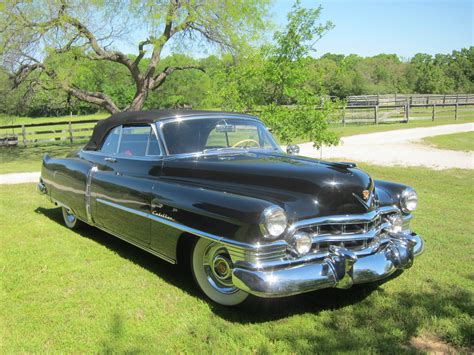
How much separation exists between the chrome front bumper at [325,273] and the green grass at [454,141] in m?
13.2

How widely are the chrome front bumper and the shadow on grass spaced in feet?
1.09

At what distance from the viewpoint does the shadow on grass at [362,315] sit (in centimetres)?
309

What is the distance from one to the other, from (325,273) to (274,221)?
0.54 meters

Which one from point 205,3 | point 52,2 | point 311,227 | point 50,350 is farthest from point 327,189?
point 52,2

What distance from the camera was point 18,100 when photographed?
1886cm

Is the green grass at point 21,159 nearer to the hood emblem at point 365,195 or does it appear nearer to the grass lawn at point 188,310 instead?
the grass lawn at point 188,310

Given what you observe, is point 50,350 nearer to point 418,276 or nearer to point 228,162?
point 228,162

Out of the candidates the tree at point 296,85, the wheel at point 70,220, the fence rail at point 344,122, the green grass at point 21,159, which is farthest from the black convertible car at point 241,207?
the fence rail at point 344,122

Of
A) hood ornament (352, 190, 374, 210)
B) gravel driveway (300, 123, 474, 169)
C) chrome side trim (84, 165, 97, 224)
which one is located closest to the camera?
hood ornament (352, 190, 374, 210)

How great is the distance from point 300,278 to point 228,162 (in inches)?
55.2

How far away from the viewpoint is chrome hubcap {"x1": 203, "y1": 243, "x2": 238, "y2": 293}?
3.51 metres

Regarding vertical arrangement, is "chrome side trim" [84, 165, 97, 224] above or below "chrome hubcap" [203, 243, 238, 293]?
above

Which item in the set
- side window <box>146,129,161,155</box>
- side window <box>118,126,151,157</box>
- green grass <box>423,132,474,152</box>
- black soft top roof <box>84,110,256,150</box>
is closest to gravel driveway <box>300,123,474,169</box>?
green grass <box>423,132,474,152</box>

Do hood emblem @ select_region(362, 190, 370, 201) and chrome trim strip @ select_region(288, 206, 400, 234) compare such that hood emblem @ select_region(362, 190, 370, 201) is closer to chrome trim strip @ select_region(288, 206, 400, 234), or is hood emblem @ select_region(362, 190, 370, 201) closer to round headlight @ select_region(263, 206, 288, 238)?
chrome trim strip @ select_region(288, 206, 400, 234)
